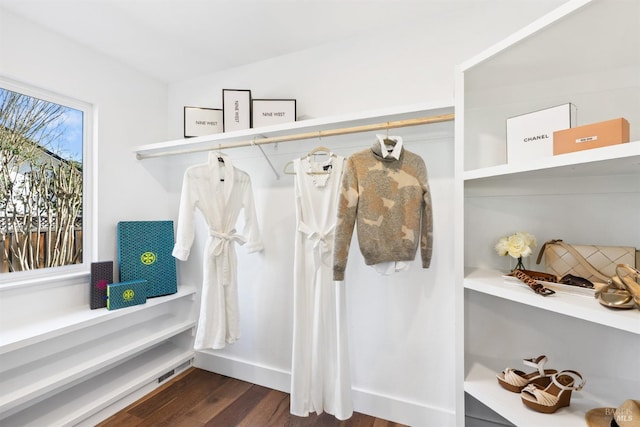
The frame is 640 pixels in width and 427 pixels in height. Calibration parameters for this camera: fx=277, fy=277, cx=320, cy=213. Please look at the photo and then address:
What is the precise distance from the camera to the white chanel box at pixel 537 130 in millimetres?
1059

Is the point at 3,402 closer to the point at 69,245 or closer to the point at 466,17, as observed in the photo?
the point at 69,245

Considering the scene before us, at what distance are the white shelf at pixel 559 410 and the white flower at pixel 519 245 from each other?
0.56m

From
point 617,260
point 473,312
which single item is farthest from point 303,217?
point 617,260

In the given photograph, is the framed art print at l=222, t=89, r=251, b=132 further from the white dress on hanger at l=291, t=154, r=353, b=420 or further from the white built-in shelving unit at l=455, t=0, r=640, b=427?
the white built-in shelving unit at l=455, t=0, r=640, b=427

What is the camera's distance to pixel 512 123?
1.17 metres

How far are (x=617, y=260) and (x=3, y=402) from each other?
2806 mm

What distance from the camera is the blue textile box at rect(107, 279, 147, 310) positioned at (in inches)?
72.2

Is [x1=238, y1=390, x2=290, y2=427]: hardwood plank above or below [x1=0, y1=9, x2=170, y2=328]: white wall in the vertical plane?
below

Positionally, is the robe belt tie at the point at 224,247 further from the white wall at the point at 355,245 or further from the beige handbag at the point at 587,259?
the beige handbag at the point at 587,259

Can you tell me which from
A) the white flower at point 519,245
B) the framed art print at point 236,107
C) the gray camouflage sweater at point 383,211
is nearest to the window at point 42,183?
the framed art print at point 236,107

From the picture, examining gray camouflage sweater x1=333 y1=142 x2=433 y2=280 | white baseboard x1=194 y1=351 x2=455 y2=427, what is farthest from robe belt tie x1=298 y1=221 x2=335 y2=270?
white baseboard x1=194 y1=351 x2=455 y2=427

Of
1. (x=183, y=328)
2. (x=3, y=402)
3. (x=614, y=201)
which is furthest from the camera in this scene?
(x=183, y=328)

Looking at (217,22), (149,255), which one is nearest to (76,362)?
(149,255)

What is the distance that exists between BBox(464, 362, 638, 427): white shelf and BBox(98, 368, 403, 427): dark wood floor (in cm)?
80
